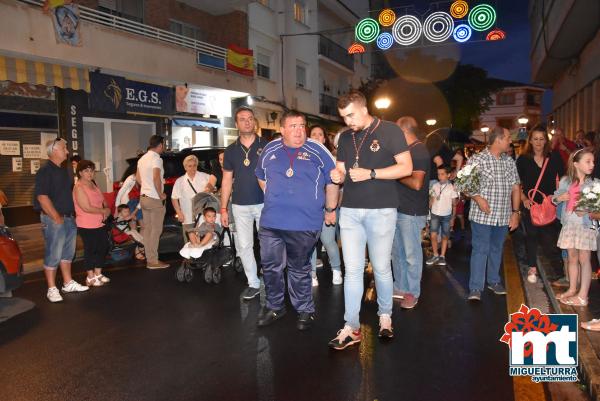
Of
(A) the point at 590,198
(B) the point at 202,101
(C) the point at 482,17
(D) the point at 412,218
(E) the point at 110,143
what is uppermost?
(C) the point at 482,17

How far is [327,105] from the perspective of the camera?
2928cm

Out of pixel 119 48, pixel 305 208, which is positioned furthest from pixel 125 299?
pixel 119 48

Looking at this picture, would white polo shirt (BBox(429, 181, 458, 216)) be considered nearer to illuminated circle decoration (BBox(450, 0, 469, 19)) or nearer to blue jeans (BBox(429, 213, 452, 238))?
blue jeans (BBox(429, 213, 452, 238))

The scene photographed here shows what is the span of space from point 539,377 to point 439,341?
102 centimetres

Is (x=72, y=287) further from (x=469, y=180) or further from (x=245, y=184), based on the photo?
(x=469, y=180)

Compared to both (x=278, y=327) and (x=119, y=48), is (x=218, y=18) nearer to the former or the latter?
(x=119, y=48)

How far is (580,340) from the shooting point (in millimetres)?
4340

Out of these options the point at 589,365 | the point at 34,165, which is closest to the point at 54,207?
the point at 589,365

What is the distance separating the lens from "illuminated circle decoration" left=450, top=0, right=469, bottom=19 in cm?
1559

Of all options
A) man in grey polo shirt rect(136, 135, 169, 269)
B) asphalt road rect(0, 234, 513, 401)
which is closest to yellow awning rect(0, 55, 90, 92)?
man in grey polo shirt rect(136, 135, 169, 269)

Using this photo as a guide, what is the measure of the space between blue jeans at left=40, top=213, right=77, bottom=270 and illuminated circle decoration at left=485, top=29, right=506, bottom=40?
522 inches

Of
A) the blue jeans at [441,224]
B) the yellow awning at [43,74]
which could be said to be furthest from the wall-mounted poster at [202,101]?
the blue jeans at [441,224]

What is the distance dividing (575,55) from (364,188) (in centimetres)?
1914

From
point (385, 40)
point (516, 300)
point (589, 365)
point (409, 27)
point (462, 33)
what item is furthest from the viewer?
point (385, 40)
